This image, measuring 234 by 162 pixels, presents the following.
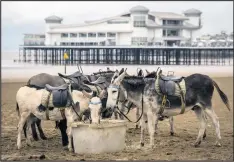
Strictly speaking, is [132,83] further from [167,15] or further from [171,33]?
[167,15]

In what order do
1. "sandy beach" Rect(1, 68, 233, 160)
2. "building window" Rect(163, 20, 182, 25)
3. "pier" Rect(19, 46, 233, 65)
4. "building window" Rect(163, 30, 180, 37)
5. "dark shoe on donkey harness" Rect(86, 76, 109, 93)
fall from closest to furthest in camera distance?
"sandy beach" Rect(1, 68, 233, 160)
"dark shoe on donkey harness" Rect(86, 76, 109, 93)
"pier" Rect(19, 46, 233, 65)
"building window" Rect(163, 30, 180, 37)
"building window" Rect(163, 20, 182, 25)

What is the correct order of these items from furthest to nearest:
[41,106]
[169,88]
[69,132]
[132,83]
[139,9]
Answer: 1. [139,9]
2. [169,88]
3. [132,83]
4. [41,106]
5. [69,132]

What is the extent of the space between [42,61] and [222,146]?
96207mm

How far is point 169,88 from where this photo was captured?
40.3ft

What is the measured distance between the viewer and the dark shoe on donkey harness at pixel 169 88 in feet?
40.0

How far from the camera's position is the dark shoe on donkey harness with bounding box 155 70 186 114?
1220cm

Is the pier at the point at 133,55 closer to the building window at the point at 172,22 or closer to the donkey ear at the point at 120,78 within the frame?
the building window at the point at 172,22

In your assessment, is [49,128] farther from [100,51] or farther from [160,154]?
[100,51]

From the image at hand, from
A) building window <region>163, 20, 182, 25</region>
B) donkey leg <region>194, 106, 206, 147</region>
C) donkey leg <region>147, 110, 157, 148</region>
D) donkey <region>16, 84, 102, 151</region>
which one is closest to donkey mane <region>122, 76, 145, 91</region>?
donkey leg <region>147, 110, 157, 148</region>

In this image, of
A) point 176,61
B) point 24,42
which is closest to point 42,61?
point 24,42

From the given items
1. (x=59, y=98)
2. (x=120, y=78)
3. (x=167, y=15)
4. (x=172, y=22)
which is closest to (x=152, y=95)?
(x=120, y=78)

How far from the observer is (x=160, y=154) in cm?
1138

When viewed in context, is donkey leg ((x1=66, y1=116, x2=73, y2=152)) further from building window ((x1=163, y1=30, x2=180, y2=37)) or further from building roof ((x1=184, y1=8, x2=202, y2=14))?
building roof ((x1=184, y1=8, x2=202, y2=14))

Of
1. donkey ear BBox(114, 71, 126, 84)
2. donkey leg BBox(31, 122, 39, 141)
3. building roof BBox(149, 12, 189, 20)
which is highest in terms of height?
building roof BBox(149, 12, 189, 20)
